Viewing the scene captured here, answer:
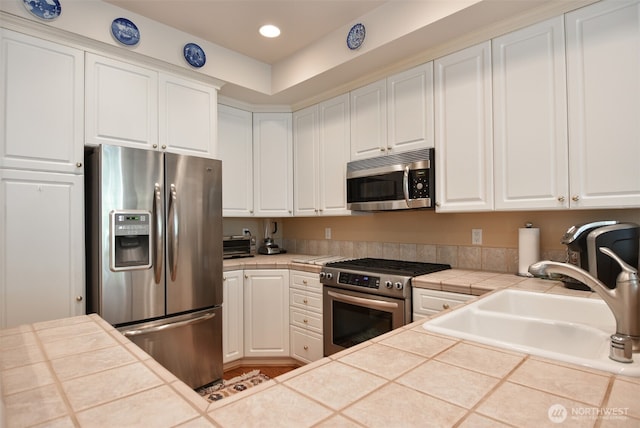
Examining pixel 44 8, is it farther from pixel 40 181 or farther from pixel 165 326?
pixel 165 326

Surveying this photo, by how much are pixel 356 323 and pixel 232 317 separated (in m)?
1.07

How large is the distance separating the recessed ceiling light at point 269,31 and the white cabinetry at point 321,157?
733 mm

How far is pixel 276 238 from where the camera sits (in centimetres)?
396

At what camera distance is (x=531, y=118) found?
6.41 ft

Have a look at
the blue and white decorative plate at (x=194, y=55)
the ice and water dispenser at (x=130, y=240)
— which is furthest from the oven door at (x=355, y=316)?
the blue and white decorative plate at (x=194, y=55)

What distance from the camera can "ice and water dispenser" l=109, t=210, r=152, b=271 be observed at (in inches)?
81.9

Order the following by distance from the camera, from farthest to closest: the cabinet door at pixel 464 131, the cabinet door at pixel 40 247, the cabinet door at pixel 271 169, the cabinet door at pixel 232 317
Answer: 1. the cabinet door at pixel 271 169
2. the cabinet door at pixel 232 317
3. the cabinet door at pixel 464 131
4. the cabinet door at pixel 40 247

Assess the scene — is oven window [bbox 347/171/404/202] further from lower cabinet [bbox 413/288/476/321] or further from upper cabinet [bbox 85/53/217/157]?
upper cabinet [bbox 85/53/217/157]

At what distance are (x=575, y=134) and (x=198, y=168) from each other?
2.32m

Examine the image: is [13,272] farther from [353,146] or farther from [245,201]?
[353,146]

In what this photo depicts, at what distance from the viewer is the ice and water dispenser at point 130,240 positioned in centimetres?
208

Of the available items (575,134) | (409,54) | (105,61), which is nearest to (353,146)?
(409,54)

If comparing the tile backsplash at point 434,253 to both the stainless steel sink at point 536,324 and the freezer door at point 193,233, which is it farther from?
the freezer door at point 193,233

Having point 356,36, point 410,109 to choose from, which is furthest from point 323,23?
point 410,109
